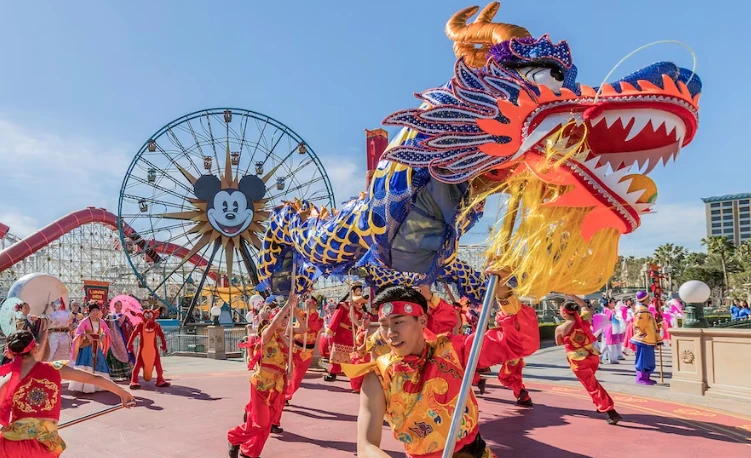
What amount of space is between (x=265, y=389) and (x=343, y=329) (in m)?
4.92

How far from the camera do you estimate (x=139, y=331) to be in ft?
33.2

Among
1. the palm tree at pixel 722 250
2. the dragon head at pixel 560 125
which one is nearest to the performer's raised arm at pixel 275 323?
the dragon head at pixel 560 125

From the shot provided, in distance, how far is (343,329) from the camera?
9.90 metres

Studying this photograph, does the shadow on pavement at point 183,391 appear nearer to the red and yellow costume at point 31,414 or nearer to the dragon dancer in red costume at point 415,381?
the red and yellow costume at point 31,414

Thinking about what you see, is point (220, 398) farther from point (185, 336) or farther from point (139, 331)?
point (185, 336)

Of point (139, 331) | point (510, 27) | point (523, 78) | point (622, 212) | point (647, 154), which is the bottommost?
point (139, 331)

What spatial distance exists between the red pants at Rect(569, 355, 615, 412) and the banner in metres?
18.3

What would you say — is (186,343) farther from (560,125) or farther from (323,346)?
(560,125)

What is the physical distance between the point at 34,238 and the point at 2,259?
1.85 metres

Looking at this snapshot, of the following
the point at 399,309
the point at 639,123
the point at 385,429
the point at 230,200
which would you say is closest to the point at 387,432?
the point at 385,429

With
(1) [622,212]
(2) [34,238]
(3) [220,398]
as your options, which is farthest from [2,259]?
(1) [622,212]

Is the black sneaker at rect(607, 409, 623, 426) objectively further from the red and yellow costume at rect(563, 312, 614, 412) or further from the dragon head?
the dragon head

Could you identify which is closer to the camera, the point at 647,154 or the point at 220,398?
the point at 647,154

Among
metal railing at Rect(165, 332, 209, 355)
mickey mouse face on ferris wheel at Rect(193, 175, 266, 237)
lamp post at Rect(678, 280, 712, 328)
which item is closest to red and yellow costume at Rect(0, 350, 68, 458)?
lamp post at Rect(678, 280, 712, 328)
